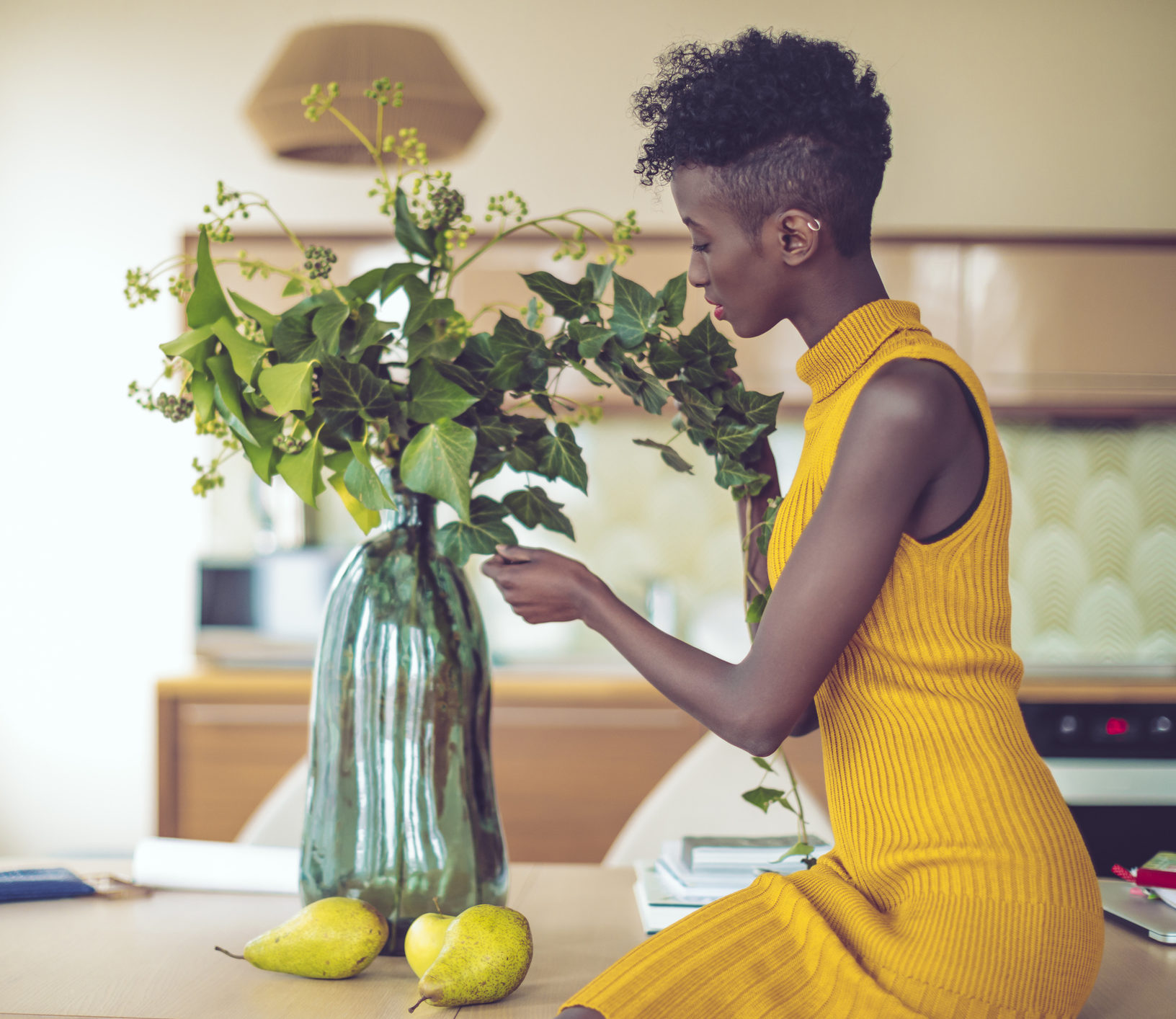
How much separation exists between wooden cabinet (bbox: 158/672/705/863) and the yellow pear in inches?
77.0

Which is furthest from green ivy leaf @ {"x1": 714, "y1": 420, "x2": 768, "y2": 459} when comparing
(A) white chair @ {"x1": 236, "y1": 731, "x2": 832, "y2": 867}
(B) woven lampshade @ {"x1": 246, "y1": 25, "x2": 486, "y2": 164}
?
(B) woven lampshade @ {"x1": 246, "y1": 25, "x2": 486, "y2": 164}

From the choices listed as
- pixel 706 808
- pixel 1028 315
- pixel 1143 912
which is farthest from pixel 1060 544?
pixel 1143 912

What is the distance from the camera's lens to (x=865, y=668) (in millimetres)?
805

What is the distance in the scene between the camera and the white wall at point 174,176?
336 centimetres

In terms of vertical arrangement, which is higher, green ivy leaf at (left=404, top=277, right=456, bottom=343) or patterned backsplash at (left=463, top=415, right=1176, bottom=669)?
green ivy leaf at (left=404, top=277, right=456, bottom=343)

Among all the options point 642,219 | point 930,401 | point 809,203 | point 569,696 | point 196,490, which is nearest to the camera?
point 930,401

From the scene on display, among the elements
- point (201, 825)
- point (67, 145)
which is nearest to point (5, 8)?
point (67, 145)

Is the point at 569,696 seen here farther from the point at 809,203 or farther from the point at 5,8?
the point at 5,8

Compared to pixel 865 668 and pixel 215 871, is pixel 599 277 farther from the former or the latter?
pixel 215 871

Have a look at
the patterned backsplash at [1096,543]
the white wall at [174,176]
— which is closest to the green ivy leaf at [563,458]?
the white wall at [174,176]

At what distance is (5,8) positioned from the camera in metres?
3.50

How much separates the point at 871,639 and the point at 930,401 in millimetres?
177

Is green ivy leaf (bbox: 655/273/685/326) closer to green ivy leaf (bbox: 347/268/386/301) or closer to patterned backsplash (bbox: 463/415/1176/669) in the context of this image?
green ivy leaf (bbox: 347/268/386/301)

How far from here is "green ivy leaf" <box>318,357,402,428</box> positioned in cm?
96
